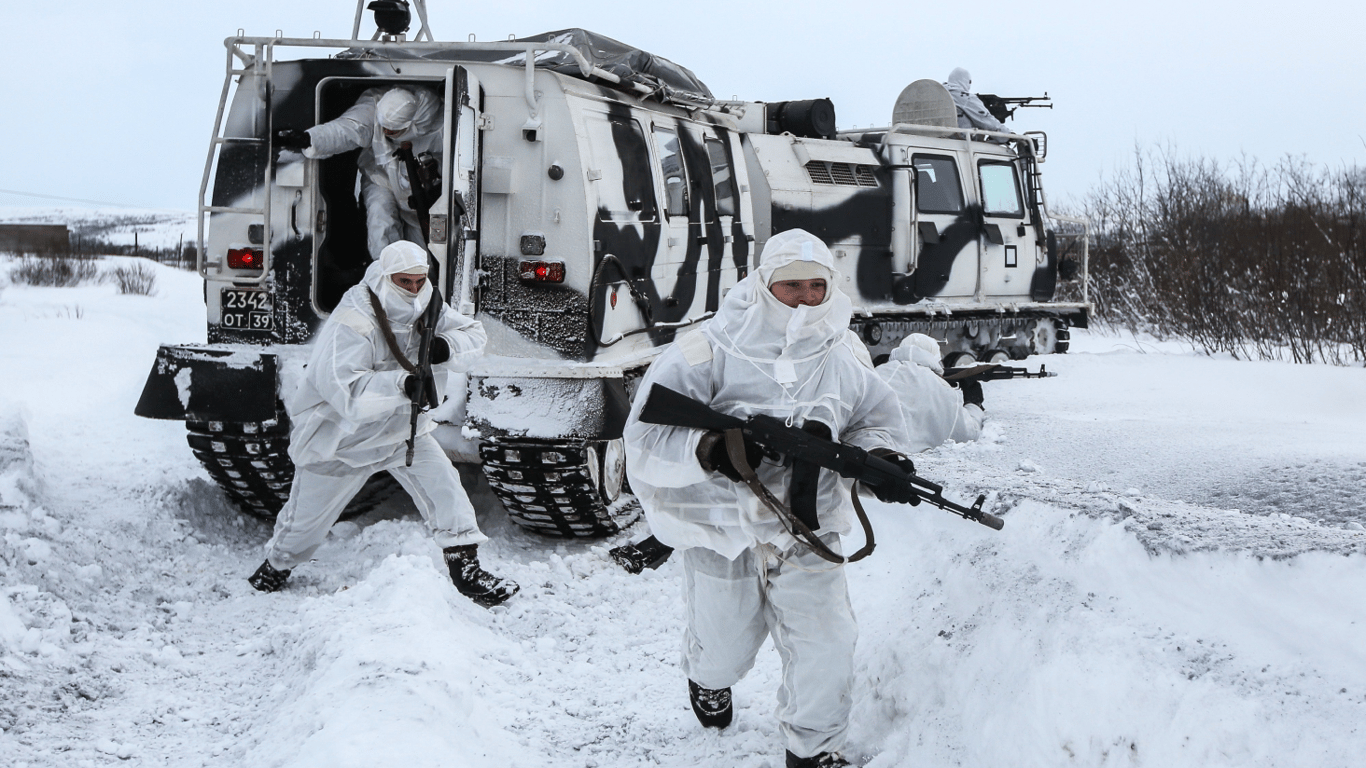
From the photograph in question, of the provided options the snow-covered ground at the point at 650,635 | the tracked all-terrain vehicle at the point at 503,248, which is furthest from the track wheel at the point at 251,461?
the snow-covered ground at the point at 650,635

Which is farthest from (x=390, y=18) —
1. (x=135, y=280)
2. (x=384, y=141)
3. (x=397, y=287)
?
(x=135, y=280)

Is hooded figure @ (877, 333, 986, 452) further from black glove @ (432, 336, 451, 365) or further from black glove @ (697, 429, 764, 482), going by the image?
black glove @ (432, 336, 451, 365)

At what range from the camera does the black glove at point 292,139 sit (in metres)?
6.03

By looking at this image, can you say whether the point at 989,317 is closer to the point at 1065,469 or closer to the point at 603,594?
the point at 1065,469

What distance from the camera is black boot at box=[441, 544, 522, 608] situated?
5.34 m

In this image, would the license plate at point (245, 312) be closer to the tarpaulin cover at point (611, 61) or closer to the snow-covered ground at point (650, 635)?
the snow-covered ground at point (650, 635)

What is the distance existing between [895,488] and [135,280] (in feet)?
86.6

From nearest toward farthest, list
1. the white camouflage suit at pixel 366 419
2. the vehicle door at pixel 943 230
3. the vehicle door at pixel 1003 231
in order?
the white camouflage suit at pixel 366 419
the vehicle door at pixel 943 230
the vehicle door at pixel 1003 231

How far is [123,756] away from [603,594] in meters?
2.31

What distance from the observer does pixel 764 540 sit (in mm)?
3629

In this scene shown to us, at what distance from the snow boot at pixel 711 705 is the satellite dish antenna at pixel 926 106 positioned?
7.43 metres

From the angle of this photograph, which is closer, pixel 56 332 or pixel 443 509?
pixel 443 509

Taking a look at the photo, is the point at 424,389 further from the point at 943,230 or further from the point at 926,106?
the point at 926,106

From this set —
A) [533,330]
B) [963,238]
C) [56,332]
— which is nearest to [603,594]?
[533,330]
